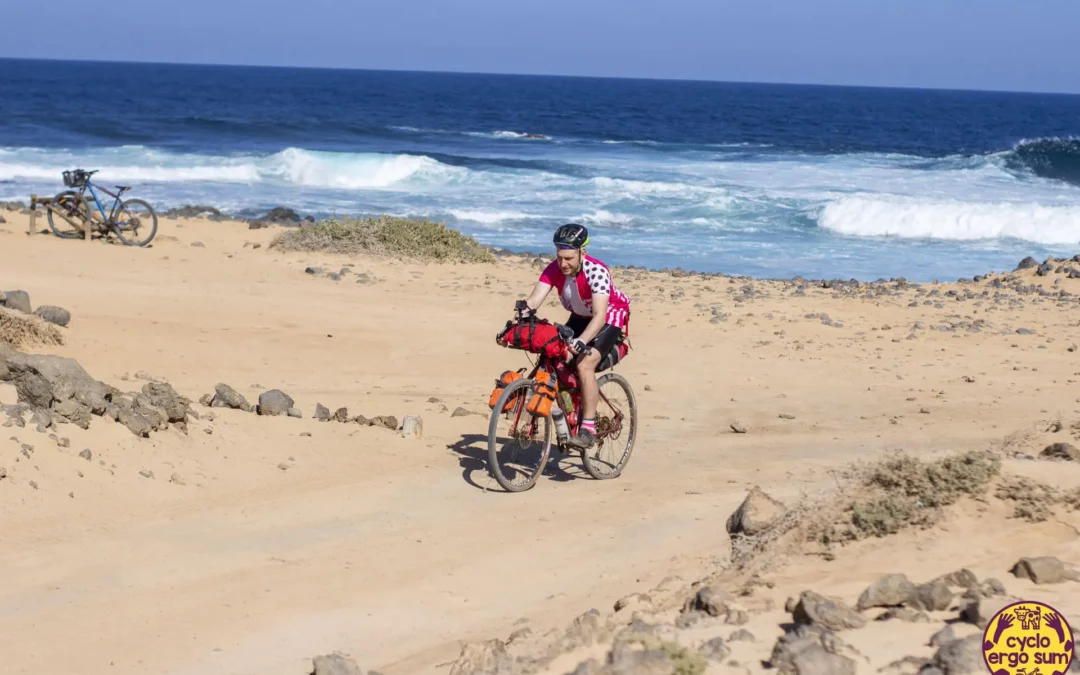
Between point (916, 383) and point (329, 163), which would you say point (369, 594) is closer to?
point (916, 383)

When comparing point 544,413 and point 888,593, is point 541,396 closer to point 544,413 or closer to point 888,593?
point 544,413

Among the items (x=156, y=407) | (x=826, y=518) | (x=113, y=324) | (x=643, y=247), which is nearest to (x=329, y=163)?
(x=643, y=247)

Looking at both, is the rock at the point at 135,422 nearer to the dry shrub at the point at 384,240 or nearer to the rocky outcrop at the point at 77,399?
the rocky outcrop at the point at 77,399

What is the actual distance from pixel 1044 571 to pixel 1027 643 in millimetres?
729

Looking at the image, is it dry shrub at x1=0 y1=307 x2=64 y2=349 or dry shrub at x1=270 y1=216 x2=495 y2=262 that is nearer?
dry shrub at x1=0 y1=307 x2=64 y2=349

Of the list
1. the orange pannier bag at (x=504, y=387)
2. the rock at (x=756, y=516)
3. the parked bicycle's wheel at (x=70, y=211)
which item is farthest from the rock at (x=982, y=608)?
the parked bicycle's wheel at (x=70, y=211)

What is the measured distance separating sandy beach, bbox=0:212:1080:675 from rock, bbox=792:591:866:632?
0.06 m

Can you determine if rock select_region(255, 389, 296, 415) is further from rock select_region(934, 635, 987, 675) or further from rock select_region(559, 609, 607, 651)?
rock select_region(934, 635, 987, 675)

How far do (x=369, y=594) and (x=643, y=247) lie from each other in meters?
17.2

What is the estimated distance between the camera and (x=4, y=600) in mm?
5051

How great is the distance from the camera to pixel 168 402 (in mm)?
7152

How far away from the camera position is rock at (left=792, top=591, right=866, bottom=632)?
398 centimetres

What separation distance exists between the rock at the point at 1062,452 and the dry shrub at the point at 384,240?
34.7ft

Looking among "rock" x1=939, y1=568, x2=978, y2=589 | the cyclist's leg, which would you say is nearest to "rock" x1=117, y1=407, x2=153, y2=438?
the cyclist's leg
